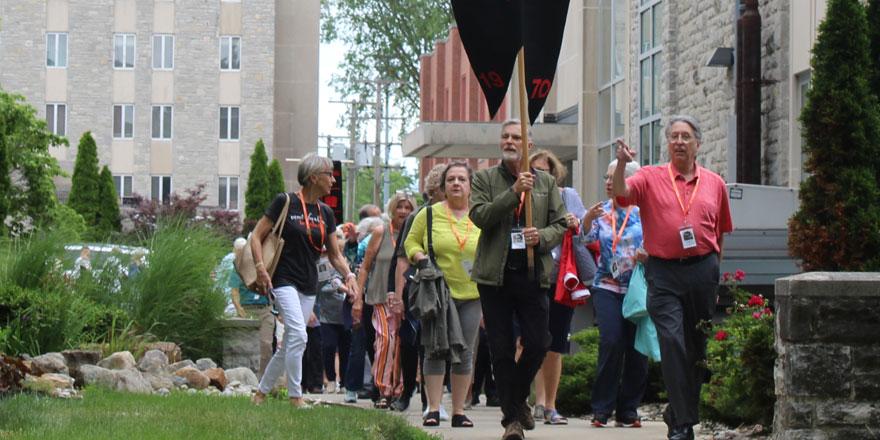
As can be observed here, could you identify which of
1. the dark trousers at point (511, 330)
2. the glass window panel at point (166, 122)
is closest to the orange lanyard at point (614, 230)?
the dark trousers at point (511, 330)

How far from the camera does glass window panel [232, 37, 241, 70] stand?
7075cm

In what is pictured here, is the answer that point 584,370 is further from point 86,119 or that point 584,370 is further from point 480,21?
point 86,119

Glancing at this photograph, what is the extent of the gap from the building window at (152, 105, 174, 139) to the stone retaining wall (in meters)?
63.8

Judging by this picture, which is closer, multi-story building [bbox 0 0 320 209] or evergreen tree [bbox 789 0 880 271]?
evergreen tree [bbox 789 0 880 271]

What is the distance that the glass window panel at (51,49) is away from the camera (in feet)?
233

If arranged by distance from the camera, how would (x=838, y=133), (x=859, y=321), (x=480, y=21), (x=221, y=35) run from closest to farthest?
(x=859, y=321), (x=480, y=21), (x=838, y=133), (x=221, y=35)

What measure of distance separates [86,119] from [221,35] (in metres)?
6.79

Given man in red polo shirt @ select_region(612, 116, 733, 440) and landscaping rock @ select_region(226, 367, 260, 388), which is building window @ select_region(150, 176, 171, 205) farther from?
man in red polo shirt @ select_region(612, 116, 733, 440)

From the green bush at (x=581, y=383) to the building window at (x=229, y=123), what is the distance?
5735 cm

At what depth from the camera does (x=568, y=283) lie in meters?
12.0

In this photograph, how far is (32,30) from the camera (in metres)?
71.1

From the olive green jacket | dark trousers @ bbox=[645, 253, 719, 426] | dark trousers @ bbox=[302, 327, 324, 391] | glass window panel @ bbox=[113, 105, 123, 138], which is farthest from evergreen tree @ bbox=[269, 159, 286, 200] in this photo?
dark trousers @ bbox=[645, 253, 719, 426]

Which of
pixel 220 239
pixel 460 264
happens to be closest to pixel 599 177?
pixel 220 239

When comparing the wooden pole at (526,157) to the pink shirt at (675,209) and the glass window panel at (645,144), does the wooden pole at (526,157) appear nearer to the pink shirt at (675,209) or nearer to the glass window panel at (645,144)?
the pink shirt at (675,209)
